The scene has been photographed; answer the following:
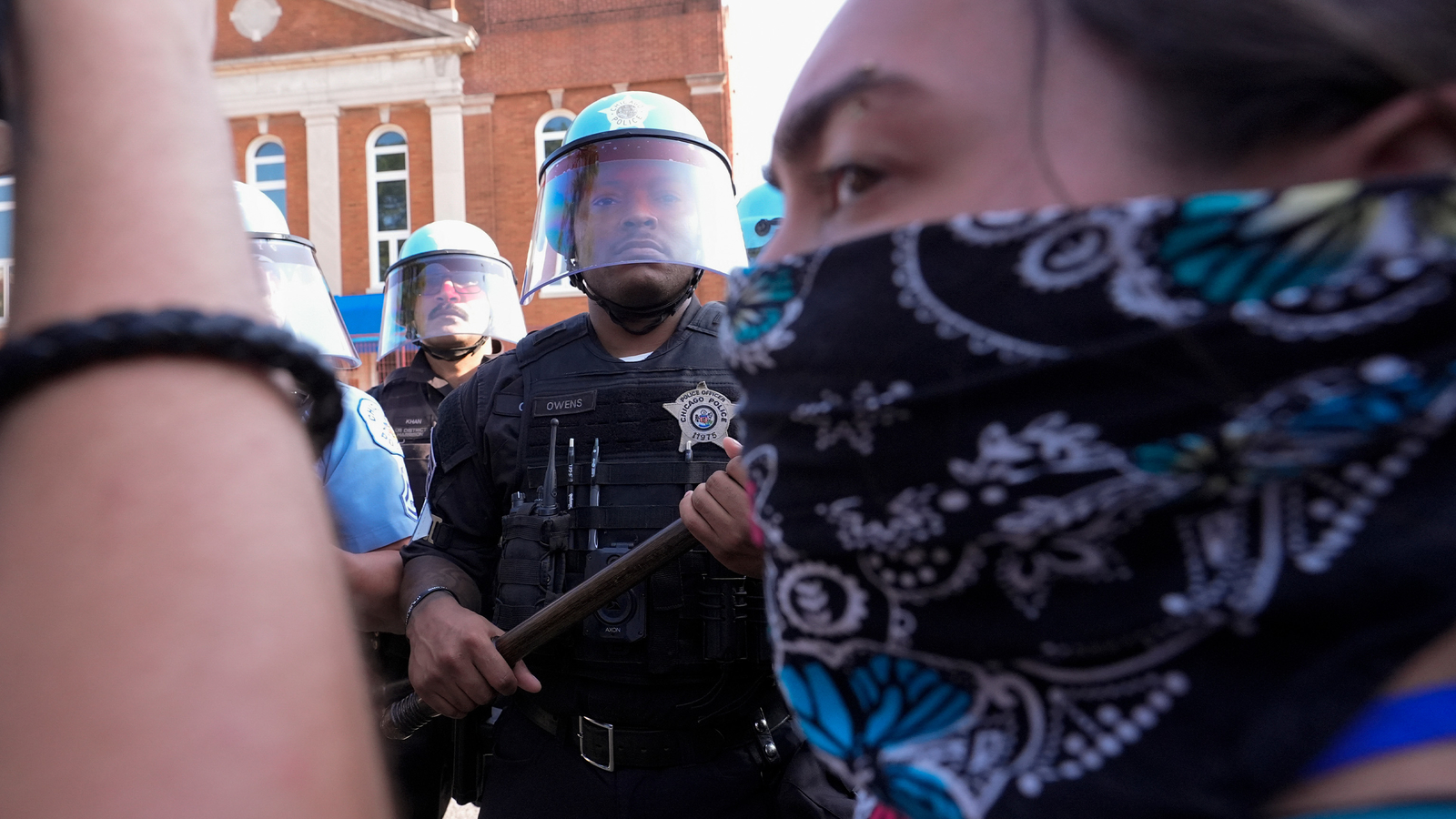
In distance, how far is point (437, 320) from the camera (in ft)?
19.1

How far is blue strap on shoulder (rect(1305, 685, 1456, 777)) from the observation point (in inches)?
25.1

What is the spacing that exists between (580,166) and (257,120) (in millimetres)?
16070

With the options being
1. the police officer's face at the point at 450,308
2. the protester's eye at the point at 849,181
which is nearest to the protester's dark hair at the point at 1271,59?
the protester's eye at the point at 849,181

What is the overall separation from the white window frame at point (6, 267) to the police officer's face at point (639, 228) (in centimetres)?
157

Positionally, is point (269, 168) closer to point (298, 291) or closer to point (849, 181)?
point (298, 291)

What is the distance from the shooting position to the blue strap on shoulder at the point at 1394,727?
639 mm

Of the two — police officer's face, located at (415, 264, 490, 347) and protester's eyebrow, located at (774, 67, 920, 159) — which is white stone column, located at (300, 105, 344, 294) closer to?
police officer's face, located at (415, 264, 490, 347)

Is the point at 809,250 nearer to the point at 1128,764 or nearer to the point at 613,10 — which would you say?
the point at 1128,764

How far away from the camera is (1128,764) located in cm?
73

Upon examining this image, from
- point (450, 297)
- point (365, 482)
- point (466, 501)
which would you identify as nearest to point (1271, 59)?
point (466, 501)

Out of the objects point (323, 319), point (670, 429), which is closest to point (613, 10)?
point (323, 319)

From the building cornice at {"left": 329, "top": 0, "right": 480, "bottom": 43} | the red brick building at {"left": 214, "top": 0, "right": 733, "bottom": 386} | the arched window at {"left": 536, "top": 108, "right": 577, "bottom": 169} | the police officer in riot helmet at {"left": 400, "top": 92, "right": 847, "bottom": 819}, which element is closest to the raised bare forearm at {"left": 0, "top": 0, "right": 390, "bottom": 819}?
the police officer in riot helmet at {"left": 400, "top": 92, "right": 847, "bottom": 819}

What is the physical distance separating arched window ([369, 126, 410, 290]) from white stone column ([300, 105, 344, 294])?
58cm

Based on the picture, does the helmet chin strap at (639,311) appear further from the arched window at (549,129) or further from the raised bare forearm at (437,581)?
the arched window at (549,129)
